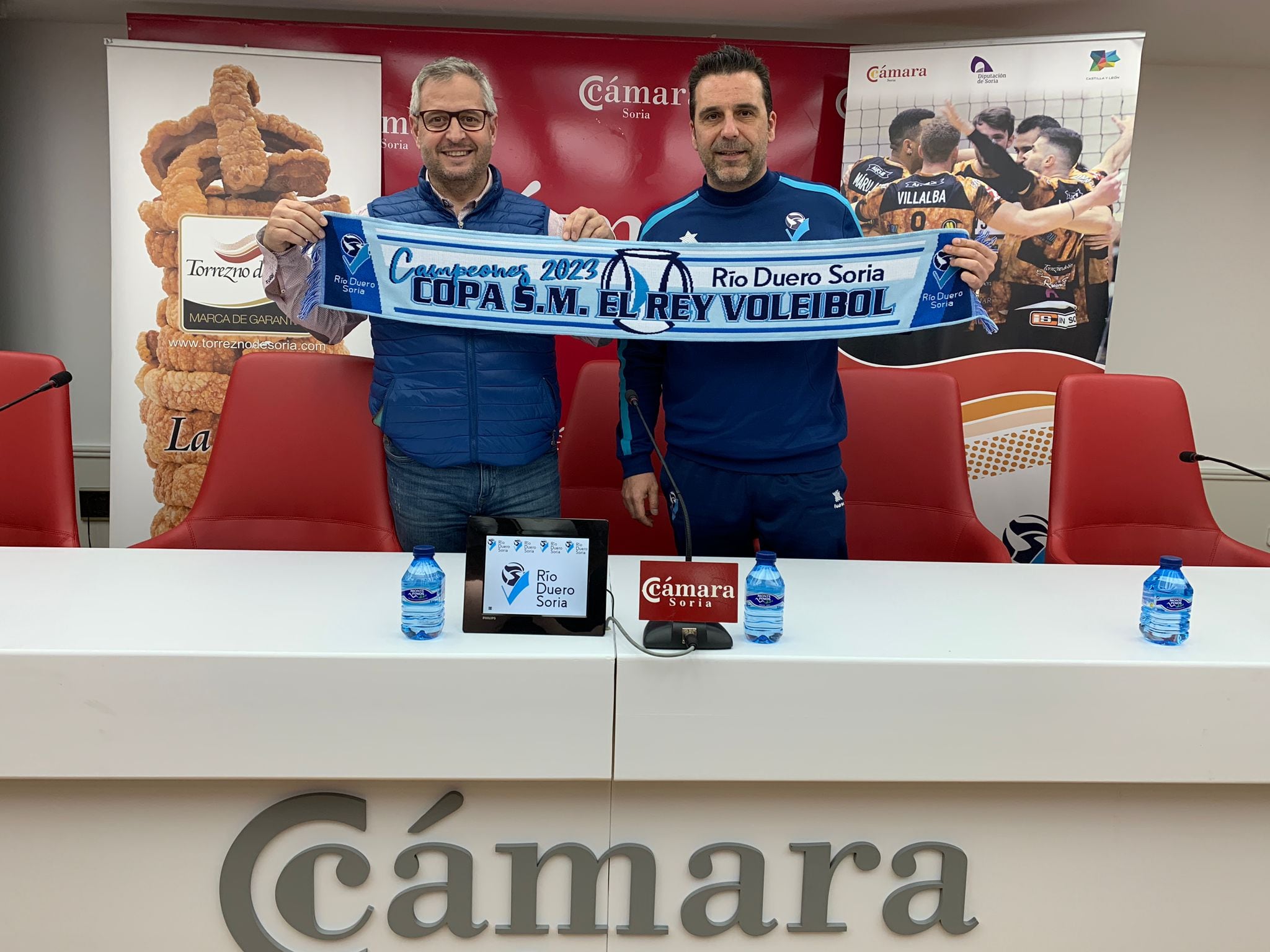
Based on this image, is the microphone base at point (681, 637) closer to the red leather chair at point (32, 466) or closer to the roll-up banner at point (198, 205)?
the red leather chair at point (32, 466)

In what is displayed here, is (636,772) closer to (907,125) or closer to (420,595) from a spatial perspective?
(420,595)

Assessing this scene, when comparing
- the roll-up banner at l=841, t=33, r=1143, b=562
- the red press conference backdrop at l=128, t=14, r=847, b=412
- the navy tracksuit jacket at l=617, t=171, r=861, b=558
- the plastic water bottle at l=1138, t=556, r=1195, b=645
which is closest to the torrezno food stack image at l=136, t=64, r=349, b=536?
the red press conference backdrop at l=128, t=14, r=847, b=412

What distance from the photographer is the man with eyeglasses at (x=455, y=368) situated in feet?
6.69

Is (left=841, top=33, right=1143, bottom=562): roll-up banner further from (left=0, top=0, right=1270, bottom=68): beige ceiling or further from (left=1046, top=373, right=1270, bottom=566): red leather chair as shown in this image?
(left=1046, top=373, right=1270, bottom=566): red leather chair

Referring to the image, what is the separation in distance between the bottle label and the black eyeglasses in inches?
45.5

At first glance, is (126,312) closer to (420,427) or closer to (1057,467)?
(420,427)

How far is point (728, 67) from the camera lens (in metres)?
2.01

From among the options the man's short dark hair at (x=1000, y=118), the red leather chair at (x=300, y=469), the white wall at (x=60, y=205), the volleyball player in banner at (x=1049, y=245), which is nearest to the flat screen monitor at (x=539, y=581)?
the red leather chair at (x=300, y=469)

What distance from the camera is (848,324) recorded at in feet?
7.26

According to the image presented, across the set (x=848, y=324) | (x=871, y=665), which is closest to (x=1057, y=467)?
(x=848, y=324)

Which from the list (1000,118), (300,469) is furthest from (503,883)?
(1000,118)

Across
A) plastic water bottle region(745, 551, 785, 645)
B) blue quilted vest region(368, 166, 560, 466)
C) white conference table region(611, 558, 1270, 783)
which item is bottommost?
white conference table region(611, 558, 1270, 783)

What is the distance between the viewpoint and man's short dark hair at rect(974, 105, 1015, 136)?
3611 mm

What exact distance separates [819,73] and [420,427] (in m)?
2.60
